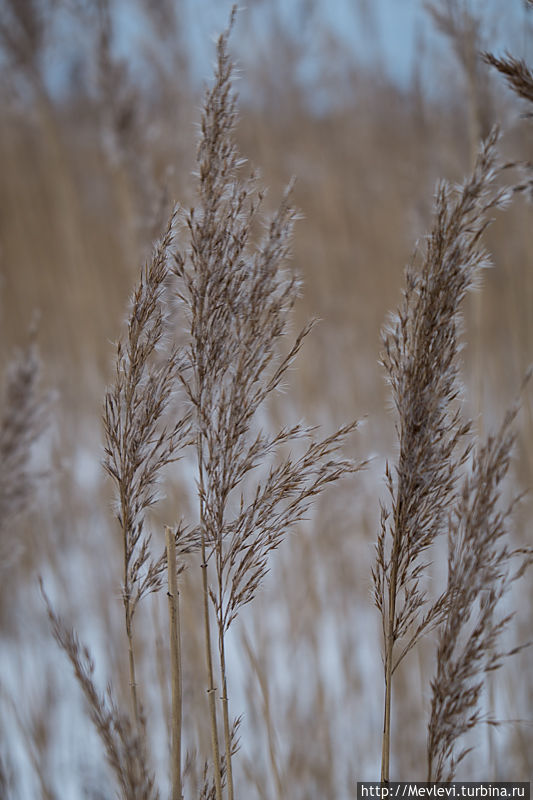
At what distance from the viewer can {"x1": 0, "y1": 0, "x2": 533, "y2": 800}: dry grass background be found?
1.23 metres

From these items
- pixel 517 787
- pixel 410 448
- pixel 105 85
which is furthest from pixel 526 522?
pixel 105 85

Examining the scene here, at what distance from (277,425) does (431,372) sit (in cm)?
129

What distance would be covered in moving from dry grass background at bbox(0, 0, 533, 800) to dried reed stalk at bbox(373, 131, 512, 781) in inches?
4.7

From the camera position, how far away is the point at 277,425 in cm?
178

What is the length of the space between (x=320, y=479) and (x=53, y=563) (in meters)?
1.21

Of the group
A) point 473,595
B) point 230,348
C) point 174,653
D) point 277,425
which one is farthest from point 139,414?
point 277,425

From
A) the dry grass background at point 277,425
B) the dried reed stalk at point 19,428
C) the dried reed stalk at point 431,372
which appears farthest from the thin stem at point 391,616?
the dried reed stalk at point 19,428

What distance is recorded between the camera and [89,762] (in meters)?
1.52

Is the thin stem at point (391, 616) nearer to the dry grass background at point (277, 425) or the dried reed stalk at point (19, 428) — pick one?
the dry grass background at point (277, 425)

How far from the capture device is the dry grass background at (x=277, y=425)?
1234 millimetres

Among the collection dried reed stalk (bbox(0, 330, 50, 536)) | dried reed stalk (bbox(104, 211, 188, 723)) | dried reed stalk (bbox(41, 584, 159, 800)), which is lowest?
dried reed stalk (bbox(41, 584, 159, 800))

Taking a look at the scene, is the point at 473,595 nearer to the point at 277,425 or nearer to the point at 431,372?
the point at 431,372

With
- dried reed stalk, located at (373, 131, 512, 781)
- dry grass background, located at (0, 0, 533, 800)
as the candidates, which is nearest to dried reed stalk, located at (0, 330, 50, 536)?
dry grass background, located at (0, 0, 533, 800)

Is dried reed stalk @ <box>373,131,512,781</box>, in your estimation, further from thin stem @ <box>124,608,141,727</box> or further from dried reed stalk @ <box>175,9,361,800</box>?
thin stem @ <box>124,608,141,727</box>
